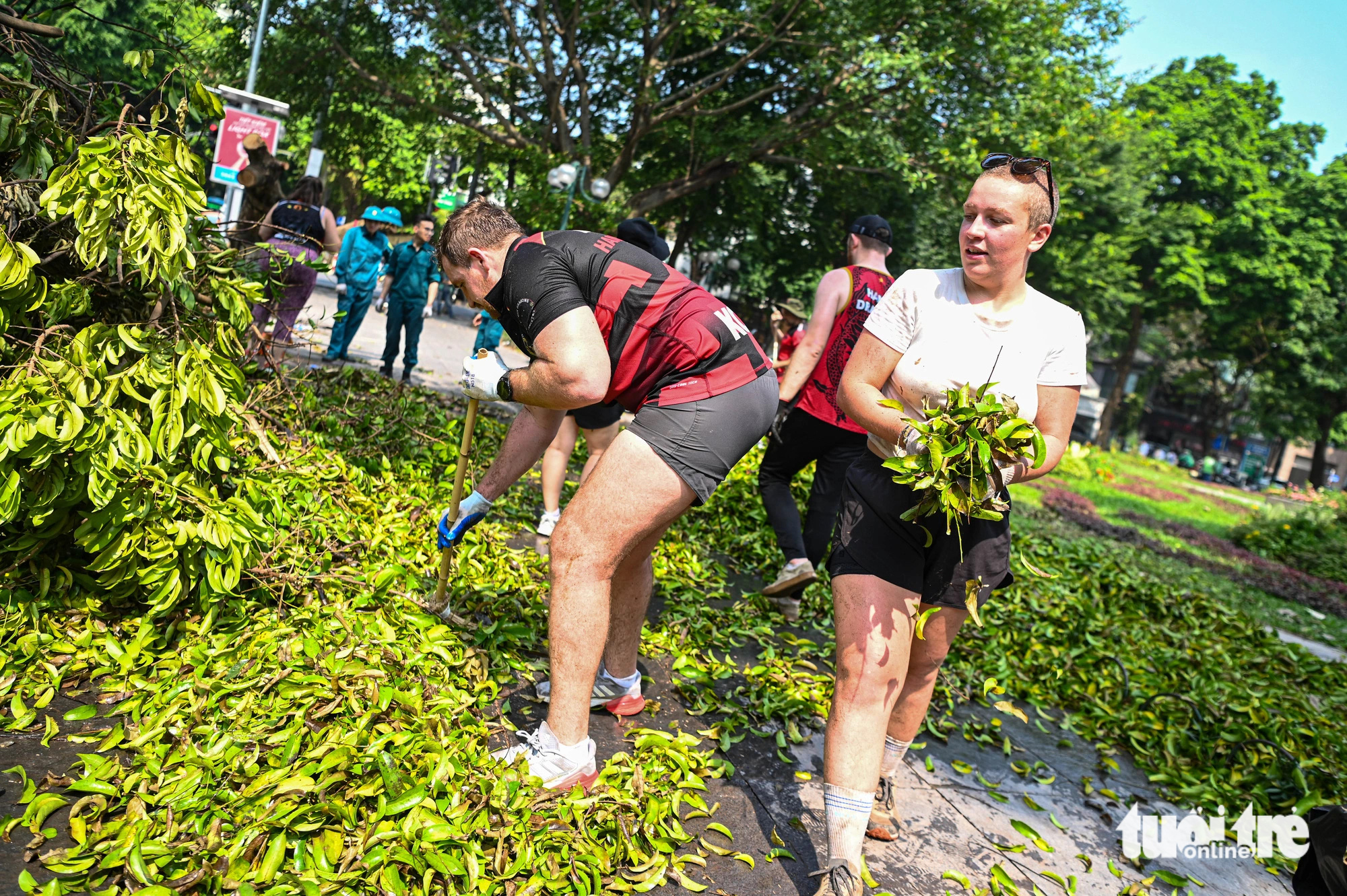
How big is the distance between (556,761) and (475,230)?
1.63 m

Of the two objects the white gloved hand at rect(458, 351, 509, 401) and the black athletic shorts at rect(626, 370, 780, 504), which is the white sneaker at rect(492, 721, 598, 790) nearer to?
the black athletic shorts at rect(626, 370, 780, 504)

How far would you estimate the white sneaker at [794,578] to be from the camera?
462cm

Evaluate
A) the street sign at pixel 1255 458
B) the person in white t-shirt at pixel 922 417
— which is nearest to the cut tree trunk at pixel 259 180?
the person in white t-shirt at pixel 922 417

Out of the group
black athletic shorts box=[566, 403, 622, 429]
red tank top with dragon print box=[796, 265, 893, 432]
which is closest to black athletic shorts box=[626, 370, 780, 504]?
black athletic shorts box=[566, 403, 622, 429]

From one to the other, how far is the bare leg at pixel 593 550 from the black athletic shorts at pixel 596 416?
5.56ft

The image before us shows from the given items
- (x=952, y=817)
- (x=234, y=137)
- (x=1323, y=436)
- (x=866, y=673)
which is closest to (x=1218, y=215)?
(x=1323, y=436)

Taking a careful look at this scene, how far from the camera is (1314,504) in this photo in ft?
51.4

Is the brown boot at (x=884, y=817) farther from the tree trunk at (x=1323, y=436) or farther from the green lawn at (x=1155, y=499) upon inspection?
the tree trunk at (x=1323, y=436)

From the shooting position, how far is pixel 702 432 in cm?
269

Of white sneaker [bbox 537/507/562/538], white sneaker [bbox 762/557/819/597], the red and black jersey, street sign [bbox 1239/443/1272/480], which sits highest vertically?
street sign [bbox 1239/443/1272/480]

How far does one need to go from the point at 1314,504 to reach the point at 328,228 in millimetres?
16519

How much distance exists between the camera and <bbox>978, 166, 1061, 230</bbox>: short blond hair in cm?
242

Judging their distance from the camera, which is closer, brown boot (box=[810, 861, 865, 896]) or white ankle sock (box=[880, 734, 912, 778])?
brown boot (box=[810, 861, 865, 896])

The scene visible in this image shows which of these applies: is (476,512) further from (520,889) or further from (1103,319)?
(1103,319)
